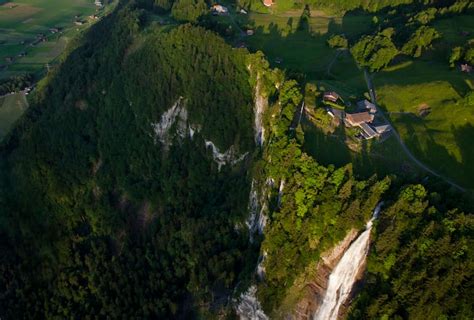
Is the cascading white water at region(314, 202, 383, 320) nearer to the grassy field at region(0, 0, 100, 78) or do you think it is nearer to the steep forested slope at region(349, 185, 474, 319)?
the steep forested slope at region(349, 185, 474, 319)

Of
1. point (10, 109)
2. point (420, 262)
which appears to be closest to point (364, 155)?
point (420, 262)

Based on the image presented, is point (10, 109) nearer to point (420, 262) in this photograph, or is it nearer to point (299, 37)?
point (299, 37)

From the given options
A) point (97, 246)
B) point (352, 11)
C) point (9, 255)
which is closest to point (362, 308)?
point (97, 246)

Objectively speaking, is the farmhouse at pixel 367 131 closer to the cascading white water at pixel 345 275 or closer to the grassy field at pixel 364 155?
the grassy field at pixel 364 155

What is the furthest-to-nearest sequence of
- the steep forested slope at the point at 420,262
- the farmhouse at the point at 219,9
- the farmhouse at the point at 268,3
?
the farmhouse at the point at 268,3, the farmhouse at the point at 219,9, the steep forested slope at the point at 420,262

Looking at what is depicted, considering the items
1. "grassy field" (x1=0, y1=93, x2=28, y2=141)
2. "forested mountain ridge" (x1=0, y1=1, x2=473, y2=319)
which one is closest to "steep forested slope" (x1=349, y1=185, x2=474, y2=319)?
"forested mountain ridge" (x1=0, y1=1, x2=473, y2=319)

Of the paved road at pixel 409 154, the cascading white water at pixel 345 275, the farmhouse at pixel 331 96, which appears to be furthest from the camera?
the farmhouse at pixel 331 96

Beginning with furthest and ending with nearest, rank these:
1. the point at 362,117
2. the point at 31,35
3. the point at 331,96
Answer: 1. the point at 31,35
2. the point at 331,96
3. the point at 362,117

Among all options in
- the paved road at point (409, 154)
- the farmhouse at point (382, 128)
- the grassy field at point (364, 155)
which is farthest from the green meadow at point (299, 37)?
the grassy field at point (364, 155)
